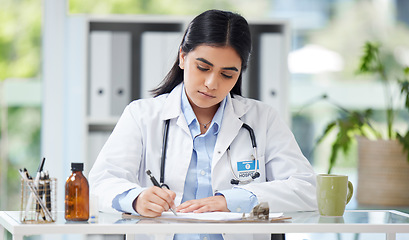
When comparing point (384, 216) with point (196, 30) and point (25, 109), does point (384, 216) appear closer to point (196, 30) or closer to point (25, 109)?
point (196, 30)

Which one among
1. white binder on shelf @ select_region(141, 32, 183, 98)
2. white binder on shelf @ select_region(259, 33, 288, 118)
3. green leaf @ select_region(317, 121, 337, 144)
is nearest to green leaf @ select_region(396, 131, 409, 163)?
green leaf @ select_region(317, 121, 337, 144)

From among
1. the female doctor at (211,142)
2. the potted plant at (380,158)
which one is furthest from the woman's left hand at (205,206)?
the potted plant at (380,158)

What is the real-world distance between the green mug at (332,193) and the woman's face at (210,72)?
42 cm

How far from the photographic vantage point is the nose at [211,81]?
6.10 feet

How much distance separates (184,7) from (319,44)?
1.04 metres

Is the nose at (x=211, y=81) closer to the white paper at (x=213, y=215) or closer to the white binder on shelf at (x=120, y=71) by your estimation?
the white paper at (x=213, y=215)

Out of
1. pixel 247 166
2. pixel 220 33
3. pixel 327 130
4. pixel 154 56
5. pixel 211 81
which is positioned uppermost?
pixel 154 56

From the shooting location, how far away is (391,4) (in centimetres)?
465

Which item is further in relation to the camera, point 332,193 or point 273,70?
point 273,70

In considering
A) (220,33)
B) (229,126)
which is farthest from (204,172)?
(220,33)

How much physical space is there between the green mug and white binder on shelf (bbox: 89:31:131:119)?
2006mm

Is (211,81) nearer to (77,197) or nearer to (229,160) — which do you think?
(229,160)

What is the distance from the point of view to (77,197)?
1.51 m

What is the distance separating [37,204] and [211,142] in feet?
2.19
